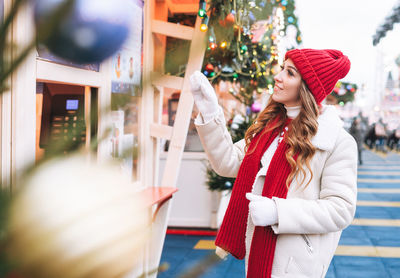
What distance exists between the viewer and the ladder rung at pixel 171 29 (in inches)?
108

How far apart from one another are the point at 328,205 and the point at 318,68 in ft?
1.85

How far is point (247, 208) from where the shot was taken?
1.74 m

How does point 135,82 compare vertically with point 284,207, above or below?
above

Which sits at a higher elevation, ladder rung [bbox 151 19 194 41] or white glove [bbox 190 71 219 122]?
ladder rung [bbox 151 19 194 41]

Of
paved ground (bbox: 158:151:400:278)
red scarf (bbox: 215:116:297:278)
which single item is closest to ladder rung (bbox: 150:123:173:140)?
paved ground (bbox: 158:151:400:278)

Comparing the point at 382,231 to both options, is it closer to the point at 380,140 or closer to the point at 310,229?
the point at 310,229

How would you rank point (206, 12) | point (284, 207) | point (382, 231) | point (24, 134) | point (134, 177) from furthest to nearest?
point (382, 231) → point (134, 177) → point (206, 12) → point (24, 134) → point (284, 207)

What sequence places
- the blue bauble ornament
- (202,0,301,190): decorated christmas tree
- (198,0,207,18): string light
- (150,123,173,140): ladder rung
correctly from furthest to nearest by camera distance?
the blue bauble ornament → (202,0,301,190): decorated christmas tree → (150,123,173,140): ladder rung → (198,0,207,18): string light

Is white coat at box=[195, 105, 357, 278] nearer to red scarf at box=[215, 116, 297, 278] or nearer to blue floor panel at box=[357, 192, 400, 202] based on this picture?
red scarf at box=[215, 116, 297, 278]

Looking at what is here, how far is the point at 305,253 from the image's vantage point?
1533mm

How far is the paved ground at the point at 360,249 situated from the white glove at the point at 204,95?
167 cm

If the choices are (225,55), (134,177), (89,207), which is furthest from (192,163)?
(89,207)

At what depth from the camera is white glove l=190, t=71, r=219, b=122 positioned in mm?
1548

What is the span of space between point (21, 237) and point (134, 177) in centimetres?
259
